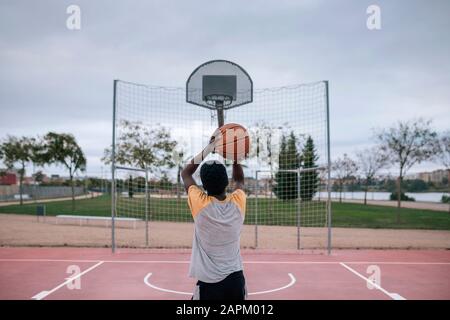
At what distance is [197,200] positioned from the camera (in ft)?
9.33

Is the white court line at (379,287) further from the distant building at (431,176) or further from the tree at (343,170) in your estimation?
the tree at (343,170)

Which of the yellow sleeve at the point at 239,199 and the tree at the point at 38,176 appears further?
the tree at the point at 38,176

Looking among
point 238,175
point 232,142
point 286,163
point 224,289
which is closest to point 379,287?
point 238,175

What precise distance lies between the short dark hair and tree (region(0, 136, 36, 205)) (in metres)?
32.1

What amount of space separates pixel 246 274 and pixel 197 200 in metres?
5.99

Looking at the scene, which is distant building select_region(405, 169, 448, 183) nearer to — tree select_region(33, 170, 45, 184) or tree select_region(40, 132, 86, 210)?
tree select_region(40, 132, 86, 210)

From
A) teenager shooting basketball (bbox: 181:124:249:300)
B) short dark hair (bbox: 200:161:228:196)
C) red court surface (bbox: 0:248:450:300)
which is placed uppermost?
short dark hair (bbox: 200:161:228:196)

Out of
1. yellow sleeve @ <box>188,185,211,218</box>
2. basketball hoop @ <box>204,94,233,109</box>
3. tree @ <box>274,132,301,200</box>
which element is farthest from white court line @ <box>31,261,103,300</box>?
tree @ <box>274,132,301,200</box>

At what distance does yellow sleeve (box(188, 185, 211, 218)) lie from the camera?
2.81 m

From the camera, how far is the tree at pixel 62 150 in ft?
89.2

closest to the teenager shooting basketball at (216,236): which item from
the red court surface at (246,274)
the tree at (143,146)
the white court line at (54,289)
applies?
the red court surface at (246,274)

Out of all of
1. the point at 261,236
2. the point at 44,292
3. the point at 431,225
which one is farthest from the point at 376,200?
the point at 44,292

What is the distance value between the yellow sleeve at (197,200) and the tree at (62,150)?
2597cm
